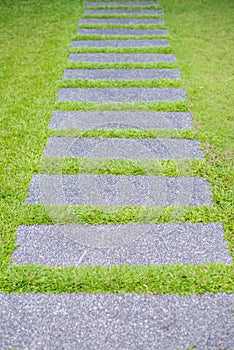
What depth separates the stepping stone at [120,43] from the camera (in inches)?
195

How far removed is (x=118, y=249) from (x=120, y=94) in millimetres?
1976

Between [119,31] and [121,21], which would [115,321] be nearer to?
[119,31]

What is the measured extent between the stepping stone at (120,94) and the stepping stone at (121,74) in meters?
0.27

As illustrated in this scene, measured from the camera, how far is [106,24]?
5.53 metres

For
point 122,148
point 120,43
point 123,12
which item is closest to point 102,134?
point 122,148

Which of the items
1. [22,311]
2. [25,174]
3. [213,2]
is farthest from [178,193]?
[213,2]

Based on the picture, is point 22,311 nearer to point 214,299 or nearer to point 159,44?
point 214,299

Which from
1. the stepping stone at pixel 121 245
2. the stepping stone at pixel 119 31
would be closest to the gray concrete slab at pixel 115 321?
the stepping stone at pixel 121 245

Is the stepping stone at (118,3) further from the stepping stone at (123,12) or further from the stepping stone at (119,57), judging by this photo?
the stepping stone at (119,57)

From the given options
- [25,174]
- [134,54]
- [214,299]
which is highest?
[134,54]

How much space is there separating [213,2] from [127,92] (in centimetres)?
324

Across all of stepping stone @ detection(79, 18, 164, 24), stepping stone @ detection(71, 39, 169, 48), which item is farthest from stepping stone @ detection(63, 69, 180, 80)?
stepping stone @ detection(79, 18, 164, 24)

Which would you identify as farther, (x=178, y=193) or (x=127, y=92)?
(x=127, y=92)

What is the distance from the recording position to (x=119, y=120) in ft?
11.7
